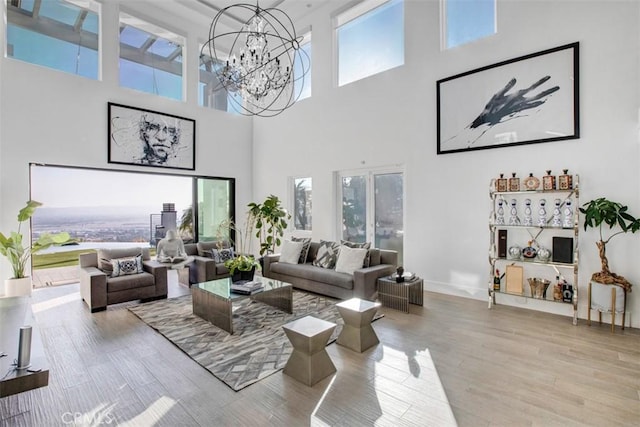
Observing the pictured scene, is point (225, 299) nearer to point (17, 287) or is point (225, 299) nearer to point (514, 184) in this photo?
point (17, 287)

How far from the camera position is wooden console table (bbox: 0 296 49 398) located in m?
1.88

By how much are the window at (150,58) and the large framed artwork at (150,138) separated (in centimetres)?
59

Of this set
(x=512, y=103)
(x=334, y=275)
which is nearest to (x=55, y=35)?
(x=334, y=275)

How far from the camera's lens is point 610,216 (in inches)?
142

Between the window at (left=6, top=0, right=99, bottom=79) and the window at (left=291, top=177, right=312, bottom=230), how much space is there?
15.2 feet

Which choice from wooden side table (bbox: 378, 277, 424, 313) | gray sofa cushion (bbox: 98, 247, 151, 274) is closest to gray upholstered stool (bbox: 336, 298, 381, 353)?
wooden side table (bbox: 378, 277, 424, 313)

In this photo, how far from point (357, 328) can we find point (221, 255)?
3601 mm

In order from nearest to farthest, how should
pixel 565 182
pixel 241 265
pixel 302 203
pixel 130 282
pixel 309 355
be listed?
pixel 309 355
pixel 565 182
pixel 241 265
pixel 130 282
pixel 302 203

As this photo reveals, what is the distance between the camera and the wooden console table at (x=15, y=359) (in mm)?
1878

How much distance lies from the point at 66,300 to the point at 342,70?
6614 millimetres

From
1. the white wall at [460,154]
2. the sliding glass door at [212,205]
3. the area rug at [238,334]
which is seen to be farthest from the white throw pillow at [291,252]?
the sliding glass door at [212,205]

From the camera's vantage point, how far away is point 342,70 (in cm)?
689

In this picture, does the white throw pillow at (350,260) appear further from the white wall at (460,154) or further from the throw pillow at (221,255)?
the throw pillow at (221,255)

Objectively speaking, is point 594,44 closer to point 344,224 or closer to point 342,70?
point 342,70
